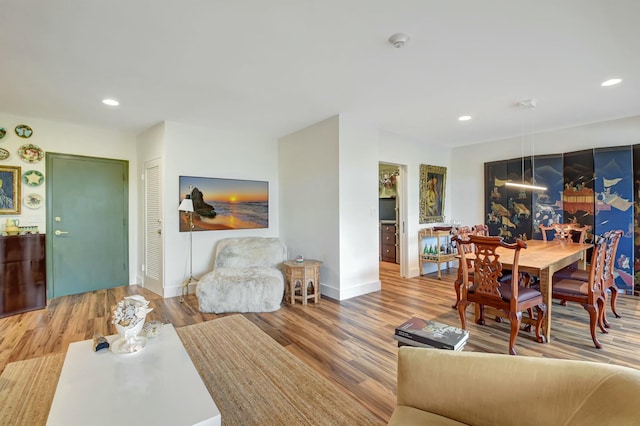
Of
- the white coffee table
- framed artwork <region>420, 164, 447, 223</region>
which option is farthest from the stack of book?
framed artwork <region>420, 164, 447, 223</region>

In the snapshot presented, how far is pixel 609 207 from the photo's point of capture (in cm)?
434

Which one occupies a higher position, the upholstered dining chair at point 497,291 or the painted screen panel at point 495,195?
the painted screen panel at point 495,195

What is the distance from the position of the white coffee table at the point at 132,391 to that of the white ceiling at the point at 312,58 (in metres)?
2.13

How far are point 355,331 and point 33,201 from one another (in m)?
4.59

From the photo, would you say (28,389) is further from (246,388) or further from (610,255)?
(610,255)

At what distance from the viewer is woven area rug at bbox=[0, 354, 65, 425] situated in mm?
1687

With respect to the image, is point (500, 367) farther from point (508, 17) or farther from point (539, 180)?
point (539, 180)

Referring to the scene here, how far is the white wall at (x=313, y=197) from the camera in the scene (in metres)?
4.06

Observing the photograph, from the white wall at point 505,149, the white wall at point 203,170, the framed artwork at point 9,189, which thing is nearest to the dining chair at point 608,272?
the white wall at point 505,149

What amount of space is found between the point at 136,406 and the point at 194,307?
255cm

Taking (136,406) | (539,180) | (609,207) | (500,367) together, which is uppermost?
(539,180)

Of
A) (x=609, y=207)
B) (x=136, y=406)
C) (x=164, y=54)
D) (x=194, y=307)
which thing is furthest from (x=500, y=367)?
(x=609, y=207)

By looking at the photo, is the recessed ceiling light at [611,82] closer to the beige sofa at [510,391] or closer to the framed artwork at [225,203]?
the beige sofa at [510,391]

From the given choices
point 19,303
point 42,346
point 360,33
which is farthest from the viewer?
point 19,303
